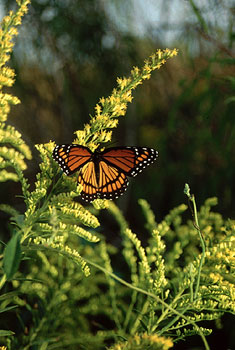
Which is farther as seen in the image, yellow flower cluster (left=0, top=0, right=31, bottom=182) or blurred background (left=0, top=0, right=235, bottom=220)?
blurred background (left=0, top=0, right=235, bottom=220)

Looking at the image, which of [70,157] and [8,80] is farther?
[70,157]

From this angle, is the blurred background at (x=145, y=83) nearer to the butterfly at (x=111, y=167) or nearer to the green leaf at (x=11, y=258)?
the butterfly at (x=111, y=167)

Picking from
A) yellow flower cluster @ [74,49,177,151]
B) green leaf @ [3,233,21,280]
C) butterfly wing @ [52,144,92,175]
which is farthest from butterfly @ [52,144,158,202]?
green leaf @ [3,233,21,280]

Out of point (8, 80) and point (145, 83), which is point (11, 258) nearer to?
point (8, 80)

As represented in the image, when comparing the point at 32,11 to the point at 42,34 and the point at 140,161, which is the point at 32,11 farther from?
the point at 140,161

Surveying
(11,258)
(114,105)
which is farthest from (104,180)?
(11,258)

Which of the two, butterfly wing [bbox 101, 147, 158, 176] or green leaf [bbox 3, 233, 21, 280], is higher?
butterfly wing [bbox 101, 147, 158, 176]

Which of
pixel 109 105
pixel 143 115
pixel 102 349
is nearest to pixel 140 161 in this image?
pixel 109 105

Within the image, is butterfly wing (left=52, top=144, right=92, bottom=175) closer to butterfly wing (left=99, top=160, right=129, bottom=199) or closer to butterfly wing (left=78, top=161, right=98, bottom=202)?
butterfly wing (left=78, top=161, right=98, bottom=202)
